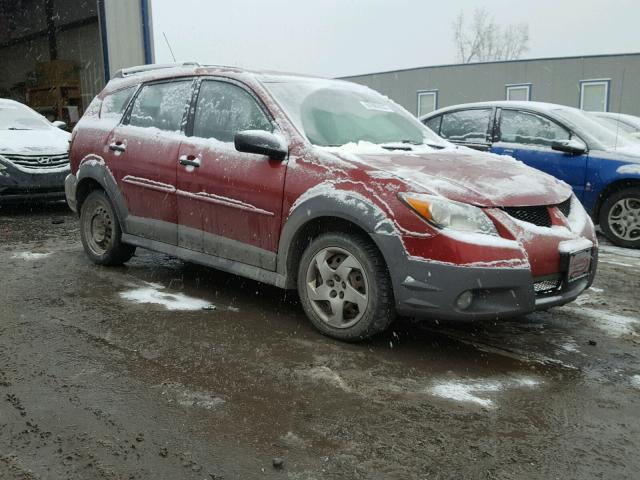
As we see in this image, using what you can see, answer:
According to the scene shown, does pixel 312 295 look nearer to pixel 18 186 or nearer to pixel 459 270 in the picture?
pixel 459 270

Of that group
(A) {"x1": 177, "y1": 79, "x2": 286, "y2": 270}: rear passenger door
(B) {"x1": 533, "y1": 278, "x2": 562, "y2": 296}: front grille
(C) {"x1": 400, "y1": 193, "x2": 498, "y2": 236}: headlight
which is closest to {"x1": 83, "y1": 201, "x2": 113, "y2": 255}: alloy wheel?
(A) {"x1": 177, "y1": 79, "x2": 286, "y2": 270}: rear passenger door

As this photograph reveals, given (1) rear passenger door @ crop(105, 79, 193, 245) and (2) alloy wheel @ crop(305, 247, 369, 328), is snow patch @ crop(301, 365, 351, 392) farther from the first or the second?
(1) rear passenger door @ crop(105, 79, 193, 245)

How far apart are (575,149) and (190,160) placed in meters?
4.56

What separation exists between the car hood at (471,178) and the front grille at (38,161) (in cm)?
633

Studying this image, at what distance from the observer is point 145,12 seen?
469 inches

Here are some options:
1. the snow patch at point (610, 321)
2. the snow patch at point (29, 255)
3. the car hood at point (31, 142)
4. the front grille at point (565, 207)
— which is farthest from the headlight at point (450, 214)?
the car hood at point (31, 142)

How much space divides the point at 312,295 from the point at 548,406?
1.53 metres

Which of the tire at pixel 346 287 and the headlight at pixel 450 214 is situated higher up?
the headlight at pixel 450 214

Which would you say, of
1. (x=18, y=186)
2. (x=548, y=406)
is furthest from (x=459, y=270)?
(x=18, y=186)

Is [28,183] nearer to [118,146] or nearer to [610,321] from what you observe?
[118,146]

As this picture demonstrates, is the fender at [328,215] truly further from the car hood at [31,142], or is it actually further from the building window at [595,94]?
the building window at [595,94]

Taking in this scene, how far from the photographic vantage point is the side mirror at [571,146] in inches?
281

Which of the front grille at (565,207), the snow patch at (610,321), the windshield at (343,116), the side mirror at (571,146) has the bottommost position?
the snow patch at (610,321)

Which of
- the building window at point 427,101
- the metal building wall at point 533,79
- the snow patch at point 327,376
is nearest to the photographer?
the snow patch at point 327,376
